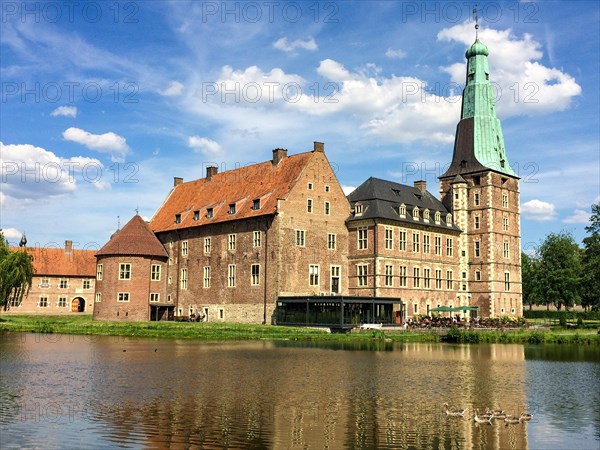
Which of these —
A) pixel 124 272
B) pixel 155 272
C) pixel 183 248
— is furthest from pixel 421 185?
pixel 124 272

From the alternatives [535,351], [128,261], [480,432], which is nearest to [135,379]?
[480,432]

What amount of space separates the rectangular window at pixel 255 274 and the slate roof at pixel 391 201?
9692 mm

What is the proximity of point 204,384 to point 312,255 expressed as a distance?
35092 millimetres

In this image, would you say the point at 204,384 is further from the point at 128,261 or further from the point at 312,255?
the point at 128,261

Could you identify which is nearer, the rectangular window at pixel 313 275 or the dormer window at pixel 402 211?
the rectangular window at pixel 313 275

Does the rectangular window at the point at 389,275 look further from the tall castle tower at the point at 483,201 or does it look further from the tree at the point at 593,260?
the tree at the point at 593,260

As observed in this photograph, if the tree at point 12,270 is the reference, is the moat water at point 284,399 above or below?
below

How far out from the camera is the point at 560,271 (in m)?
93.3

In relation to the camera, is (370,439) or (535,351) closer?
(370,439)

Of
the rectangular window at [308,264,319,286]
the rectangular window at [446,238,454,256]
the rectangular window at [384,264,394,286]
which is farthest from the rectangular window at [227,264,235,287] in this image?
the rectangular window at [446,238,454,256]

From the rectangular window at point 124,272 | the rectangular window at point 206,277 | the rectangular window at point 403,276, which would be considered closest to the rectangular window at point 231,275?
the rectangular window at point 206,277

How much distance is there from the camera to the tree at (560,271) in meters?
93.1

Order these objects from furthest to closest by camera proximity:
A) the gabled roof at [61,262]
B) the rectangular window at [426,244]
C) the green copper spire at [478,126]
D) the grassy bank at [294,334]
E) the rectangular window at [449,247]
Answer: the gabled roof at [61,262] < the green copper spire at [478,126] < the rectangular window at [449,247] < the rectangular window at [426,244] < the grassy bank at [294,334]

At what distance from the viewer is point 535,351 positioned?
→ 39.2 metres
